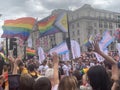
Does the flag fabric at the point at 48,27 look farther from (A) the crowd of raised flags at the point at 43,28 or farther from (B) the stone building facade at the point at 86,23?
(B) the stone building facade at the point at 86,23

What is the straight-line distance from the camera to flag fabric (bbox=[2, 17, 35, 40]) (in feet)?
54.1

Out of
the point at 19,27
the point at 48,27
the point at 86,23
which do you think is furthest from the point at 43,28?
the point at 86,23

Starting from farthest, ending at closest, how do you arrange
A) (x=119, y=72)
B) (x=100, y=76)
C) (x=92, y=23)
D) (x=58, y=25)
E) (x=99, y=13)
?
(x=99, y=13), (x=92, y=23), (x=58, y=25), (x=119, y=72), (x=100, y=76)

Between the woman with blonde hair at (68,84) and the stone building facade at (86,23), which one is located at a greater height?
the stone building facade at (86,23)

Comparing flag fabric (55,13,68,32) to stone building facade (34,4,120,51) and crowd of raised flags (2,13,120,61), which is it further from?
stone building facade (34,4,120,51)

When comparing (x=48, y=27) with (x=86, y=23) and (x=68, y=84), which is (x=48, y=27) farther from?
(x=86, y=23)

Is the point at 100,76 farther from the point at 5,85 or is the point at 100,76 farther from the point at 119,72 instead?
the point at 5,85

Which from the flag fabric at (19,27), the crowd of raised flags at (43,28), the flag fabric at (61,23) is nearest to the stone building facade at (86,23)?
the crowd of raised flags at (43,28)

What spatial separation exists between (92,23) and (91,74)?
90.4 m

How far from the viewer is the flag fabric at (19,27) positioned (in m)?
16.5

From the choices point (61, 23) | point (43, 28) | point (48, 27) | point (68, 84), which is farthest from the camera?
point (43, 28)

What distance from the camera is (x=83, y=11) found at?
308 ft

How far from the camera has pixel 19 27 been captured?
54.9 ft

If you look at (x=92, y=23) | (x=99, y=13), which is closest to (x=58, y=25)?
(x=92, y=23)
